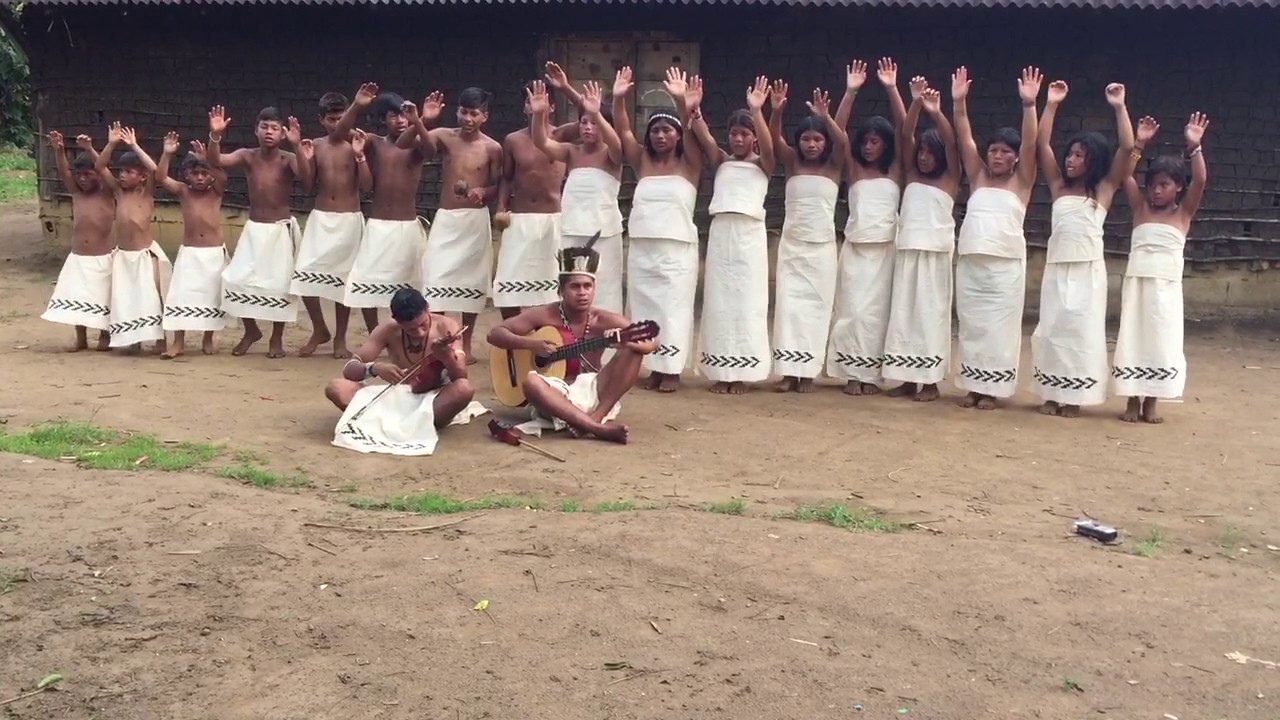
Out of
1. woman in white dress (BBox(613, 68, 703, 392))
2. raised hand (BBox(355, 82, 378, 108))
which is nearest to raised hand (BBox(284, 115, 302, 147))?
raised hand (BBox(355, 82, 378, 108))

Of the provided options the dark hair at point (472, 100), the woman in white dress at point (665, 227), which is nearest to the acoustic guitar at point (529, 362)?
the woman in white dress at point (665, 227)

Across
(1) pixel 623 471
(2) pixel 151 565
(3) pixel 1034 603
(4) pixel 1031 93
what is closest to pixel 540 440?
(1) pixel 623 471

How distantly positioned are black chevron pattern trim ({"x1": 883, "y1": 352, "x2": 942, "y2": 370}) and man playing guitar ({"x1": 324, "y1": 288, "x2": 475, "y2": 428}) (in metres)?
2.45

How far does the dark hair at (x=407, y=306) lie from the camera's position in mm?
5582

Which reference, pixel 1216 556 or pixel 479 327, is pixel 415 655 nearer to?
pixel 1216 556

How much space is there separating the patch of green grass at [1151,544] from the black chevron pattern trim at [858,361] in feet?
8.06

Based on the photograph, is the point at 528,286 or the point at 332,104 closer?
the point at 528,286

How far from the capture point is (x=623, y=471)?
5.22m

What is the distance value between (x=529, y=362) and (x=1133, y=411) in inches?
127

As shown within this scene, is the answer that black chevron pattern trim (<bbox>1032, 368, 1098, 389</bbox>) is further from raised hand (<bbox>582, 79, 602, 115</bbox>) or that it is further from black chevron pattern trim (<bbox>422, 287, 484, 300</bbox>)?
black chevron pattern trim (<bbox>422, 287, 484, 300</bbox>)

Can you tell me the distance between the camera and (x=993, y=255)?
6.55 meters

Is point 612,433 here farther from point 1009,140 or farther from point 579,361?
point 1009,140

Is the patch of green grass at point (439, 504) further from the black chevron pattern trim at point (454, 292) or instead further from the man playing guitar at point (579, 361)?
the black chevron pattern trim at point (454, 292)

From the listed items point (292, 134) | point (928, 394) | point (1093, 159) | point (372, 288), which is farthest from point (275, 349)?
point (1093, 159)
